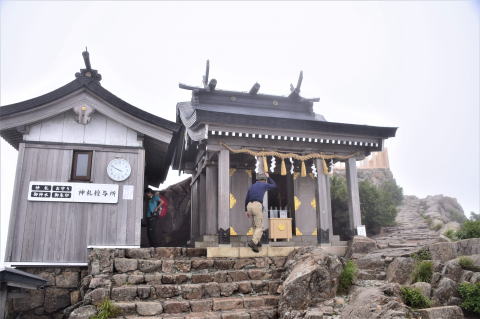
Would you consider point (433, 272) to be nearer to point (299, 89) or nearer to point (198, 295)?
point (198, 295)

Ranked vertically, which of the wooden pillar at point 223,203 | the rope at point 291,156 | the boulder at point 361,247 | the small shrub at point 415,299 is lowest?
the small shrub at point 415,299

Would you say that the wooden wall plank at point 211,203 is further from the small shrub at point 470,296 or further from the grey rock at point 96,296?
the small shrub at point 470,296

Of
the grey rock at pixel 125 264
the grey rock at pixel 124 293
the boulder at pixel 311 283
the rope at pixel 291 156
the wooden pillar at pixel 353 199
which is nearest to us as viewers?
the boulder at pixel 311 283

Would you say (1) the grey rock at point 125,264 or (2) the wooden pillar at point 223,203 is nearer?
(1) the grey rock at point 125,264

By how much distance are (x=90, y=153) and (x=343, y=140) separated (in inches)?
329

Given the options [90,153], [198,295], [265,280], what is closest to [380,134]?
[265,280]

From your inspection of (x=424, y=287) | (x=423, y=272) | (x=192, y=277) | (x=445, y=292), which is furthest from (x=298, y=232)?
(x=445, y=292)

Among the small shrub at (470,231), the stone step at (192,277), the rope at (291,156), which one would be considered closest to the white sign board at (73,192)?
the stone step at (192,277)

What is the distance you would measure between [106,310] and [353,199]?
30.3 feet

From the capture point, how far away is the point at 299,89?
1686 cm

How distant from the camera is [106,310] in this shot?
729cm

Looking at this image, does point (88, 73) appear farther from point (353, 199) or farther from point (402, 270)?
point (402, 270)

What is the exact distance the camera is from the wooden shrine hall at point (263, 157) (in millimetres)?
12211

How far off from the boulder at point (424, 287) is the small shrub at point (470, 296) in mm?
610
